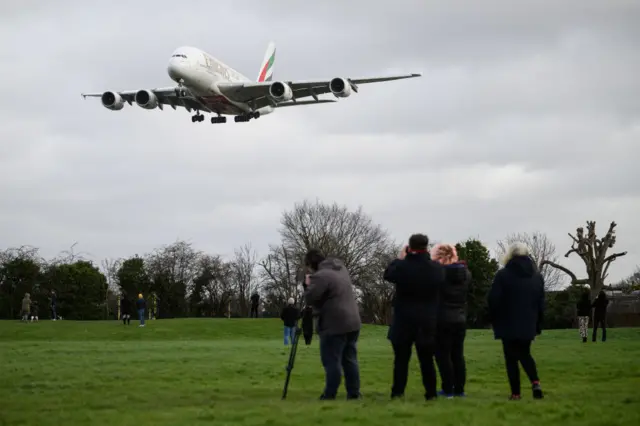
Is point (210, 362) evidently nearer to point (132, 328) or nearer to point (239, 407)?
point (239, 407)

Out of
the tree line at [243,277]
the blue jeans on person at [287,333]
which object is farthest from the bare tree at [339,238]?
the blue jeans on person at [287,333]

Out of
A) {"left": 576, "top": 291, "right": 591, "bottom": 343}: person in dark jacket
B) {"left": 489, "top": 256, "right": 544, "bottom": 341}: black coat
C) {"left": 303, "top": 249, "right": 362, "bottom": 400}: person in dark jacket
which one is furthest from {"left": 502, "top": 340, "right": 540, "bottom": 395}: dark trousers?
{"left": 576, "top": 291, "right": 591, "bottom": 343}: person in dark jacket

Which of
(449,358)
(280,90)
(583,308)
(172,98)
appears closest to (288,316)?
(583,308)

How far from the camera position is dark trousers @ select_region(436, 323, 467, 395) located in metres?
12.0

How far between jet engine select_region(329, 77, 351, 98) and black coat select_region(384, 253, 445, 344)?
38413 millimetres

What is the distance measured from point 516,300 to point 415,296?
1.29 meters

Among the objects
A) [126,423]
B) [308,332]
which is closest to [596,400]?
[126,423]

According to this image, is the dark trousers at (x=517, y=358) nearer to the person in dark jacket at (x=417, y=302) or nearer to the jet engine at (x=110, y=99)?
the person in dark jacket at (x=417, y=302)

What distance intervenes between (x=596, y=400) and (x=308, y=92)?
4411cm

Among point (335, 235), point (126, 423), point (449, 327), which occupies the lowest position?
point (126, 423)

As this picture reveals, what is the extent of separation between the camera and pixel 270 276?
100812 mm

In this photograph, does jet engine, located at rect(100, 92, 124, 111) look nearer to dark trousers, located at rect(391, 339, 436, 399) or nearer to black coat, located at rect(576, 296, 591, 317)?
black coat, located at rect(576, 296, 591, 317)

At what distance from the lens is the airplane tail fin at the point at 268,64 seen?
74875mm

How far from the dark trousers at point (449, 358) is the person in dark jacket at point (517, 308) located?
21.9 inches
